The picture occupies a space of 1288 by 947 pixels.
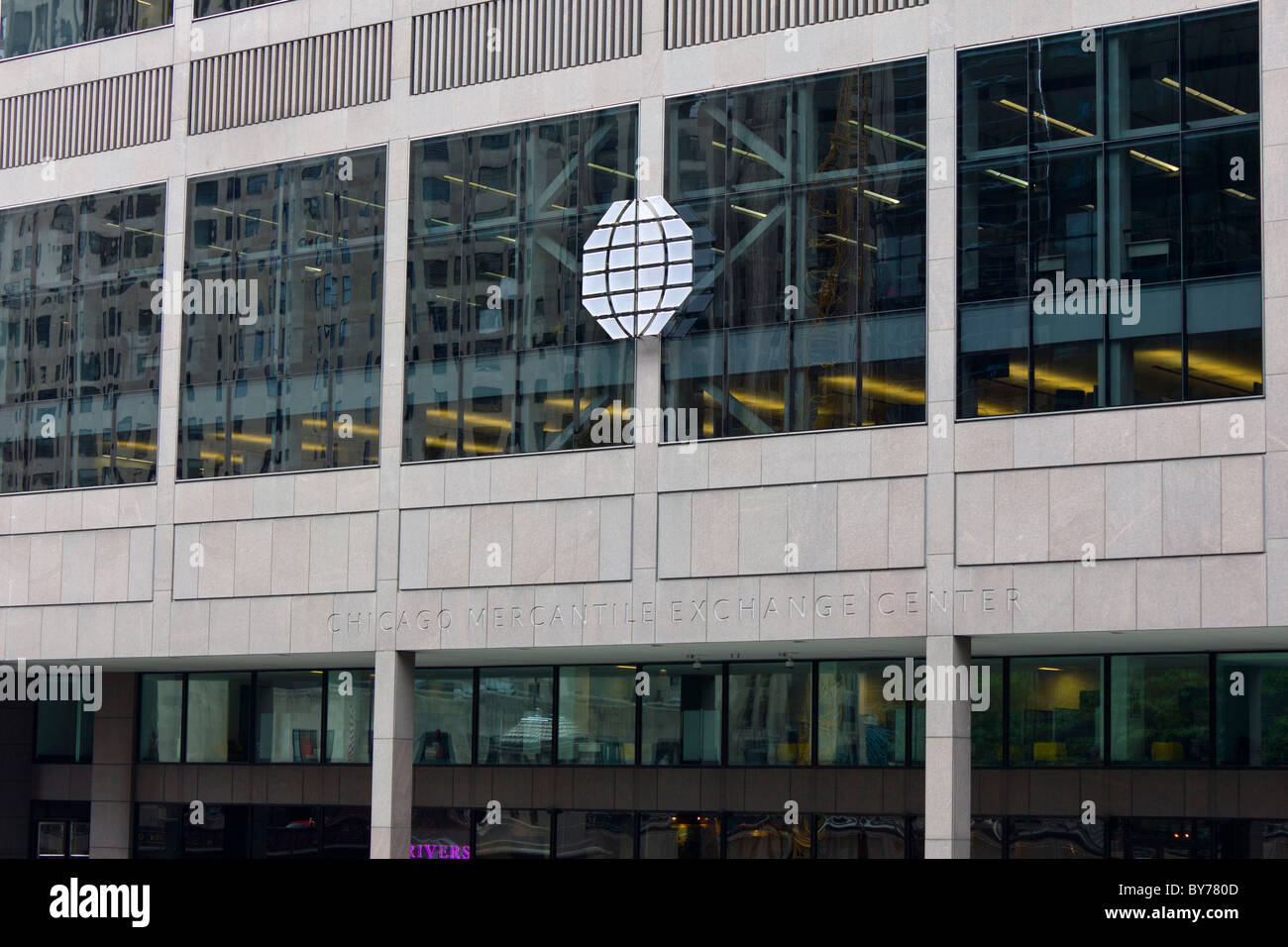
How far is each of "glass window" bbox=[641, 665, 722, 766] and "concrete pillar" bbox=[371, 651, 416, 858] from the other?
497 cm

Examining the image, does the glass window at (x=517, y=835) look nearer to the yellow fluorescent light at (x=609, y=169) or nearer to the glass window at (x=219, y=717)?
the glass window at (x=219, y=717)

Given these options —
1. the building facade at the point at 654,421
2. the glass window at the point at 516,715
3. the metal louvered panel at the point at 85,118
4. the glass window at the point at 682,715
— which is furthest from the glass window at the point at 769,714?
the metal louvered panel at the point at 85,118

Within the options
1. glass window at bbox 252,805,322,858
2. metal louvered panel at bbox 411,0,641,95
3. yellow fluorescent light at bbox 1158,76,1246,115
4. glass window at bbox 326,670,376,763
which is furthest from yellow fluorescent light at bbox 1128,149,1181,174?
glass window at bbox 252,805,322,858

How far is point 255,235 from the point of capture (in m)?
34.3

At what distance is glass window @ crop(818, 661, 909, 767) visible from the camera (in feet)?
104

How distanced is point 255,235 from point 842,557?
47.0 feet

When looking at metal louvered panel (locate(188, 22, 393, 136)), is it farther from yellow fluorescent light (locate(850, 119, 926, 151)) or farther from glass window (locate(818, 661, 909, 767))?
glass window (locate(818, 661, 909, 767))

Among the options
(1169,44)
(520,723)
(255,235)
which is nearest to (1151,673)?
(1169,44)

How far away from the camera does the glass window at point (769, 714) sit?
32688 mm

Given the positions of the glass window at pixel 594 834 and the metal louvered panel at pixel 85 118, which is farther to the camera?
the metal louvered panel at pixel 85 118

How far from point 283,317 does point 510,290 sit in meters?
5.28

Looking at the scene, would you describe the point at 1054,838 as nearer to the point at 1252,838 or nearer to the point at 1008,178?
the point at 1252,838

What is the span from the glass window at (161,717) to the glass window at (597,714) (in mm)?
10145
